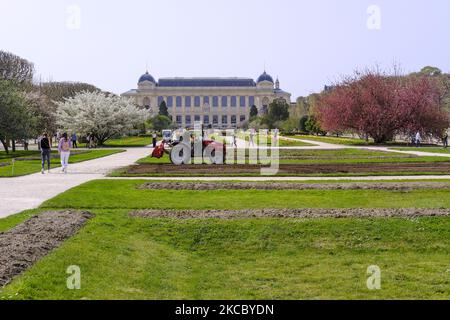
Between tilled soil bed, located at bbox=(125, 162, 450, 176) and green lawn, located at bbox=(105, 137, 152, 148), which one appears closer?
tilled soil bed, located at bbox=(125, 162, 450, 176)

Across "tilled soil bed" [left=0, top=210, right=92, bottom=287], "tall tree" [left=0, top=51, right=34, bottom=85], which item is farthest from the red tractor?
"tall tree" [left=0, top=51, right=34, bottom=85]

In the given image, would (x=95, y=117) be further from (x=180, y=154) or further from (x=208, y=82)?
(x=208, y=82)

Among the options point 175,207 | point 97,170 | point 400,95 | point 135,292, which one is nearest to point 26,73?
point 400,95

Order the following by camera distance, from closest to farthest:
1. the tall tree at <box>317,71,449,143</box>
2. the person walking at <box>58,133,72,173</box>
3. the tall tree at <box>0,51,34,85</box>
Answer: the person walking at <box>58,133,72,173</box>
the tall tree at <box>317,71,449,143</box>
the tall tree at <box>0,51,34,85</box>

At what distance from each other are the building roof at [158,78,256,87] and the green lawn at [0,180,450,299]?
490 feet

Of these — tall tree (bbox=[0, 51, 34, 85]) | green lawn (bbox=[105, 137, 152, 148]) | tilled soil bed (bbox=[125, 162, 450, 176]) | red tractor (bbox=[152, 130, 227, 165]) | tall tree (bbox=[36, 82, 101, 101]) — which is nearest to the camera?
tilled soil bed (bbox=[125, 162, 450, 176])

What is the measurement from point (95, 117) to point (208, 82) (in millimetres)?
113850

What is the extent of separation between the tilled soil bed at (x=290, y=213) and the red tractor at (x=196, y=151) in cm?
1348

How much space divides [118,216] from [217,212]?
2009 mm

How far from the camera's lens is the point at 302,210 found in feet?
39.1

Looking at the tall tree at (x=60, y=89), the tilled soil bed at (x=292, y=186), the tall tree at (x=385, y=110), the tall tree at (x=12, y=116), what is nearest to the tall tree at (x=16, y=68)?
the tall tree at (x=60, y=89)

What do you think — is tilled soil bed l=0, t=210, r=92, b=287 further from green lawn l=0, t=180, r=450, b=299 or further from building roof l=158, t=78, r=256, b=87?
building roof l=158, t=78, r=256, b=87

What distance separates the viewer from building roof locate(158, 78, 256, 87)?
528ft

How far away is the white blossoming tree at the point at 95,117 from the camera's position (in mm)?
49344
